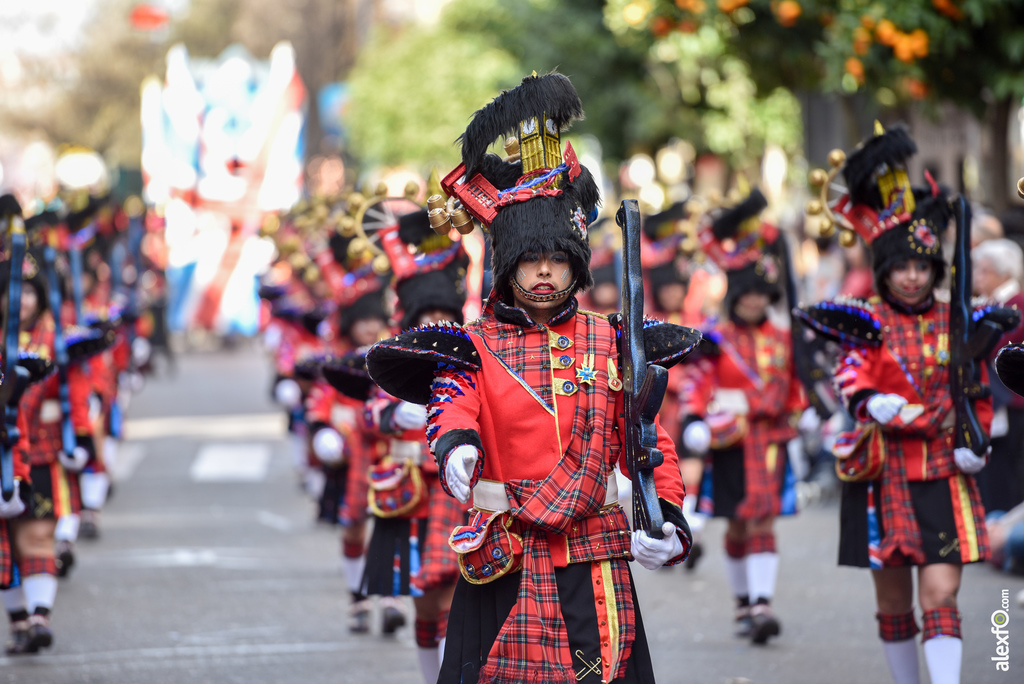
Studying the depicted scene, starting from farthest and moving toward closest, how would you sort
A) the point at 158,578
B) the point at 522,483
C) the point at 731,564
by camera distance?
the point at 158,578 < the point at 731,564 < the point at 522,483

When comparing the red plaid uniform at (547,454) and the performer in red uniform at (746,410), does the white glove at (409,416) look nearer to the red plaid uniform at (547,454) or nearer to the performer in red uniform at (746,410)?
the red plaid uniform at (547,454)

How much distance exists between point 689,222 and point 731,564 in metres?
3.24

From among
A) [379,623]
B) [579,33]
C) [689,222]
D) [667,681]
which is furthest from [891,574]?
[579,33]

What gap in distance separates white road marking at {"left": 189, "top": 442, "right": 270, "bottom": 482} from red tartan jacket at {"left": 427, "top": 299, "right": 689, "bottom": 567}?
34.6ft

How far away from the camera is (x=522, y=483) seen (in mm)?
4402

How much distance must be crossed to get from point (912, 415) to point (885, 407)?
16 centimetres

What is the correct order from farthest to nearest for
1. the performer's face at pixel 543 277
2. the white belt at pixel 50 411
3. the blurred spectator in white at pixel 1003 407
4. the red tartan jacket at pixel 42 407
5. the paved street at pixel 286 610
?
1. the blurred spectator in white at pixel 1003 407
2. the white belt at pixel 50 411
3. the red tartan jacket at pixel 42 407
4. the paved street at pixel 286 610
5. the performer's face at pixel 543 277

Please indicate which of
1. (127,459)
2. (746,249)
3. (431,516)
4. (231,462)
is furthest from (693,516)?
(127,459)

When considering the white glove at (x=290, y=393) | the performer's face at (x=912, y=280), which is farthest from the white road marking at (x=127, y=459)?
the performer's face at (x=912, y=280)

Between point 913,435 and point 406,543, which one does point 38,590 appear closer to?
point 406,543

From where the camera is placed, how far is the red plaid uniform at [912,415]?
5.90m

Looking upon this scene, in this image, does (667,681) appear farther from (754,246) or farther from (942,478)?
(754,246)

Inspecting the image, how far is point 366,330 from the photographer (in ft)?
27.2

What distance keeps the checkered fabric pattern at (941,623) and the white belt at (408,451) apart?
2.16 m
